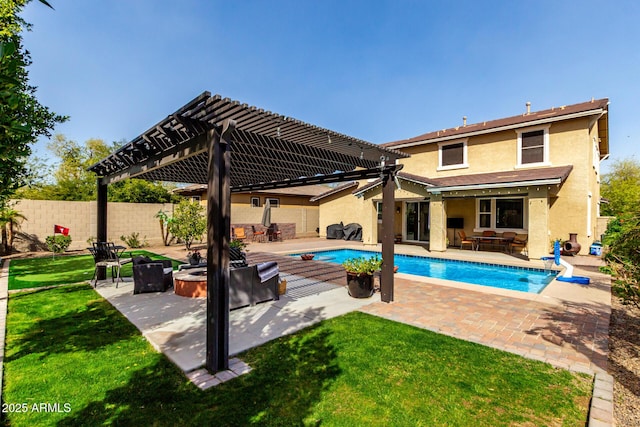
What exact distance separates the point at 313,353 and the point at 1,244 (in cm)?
1793

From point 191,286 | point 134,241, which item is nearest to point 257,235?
point 134,241

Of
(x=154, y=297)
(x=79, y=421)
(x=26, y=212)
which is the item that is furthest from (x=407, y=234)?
(x=26, y=212)

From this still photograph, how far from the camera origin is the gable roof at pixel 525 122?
1380 cm

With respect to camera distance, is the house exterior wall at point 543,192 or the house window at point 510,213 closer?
the house exterior wall at point 543,192

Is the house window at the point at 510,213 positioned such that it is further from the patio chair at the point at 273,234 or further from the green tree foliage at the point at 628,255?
the patio chair at the point at 273,234

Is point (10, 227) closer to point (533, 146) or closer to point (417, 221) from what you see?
point (417, 221)

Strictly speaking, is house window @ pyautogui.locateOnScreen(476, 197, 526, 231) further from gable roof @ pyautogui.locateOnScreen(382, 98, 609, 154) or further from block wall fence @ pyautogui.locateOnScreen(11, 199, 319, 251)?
block wall fence @ pyautogui.locateOnScreen(11, 199, 319, 251)

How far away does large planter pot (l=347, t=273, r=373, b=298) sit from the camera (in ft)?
24.4

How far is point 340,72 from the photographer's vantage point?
19.2 m

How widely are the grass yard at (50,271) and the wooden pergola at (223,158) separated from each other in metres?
2.01

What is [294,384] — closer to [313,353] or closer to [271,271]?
[313,353]

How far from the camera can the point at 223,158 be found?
4230 millimetres

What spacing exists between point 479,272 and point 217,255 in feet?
38.0

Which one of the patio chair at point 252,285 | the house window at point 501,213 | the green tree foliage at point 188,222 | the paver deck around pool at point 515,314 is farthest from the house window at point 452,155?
the patio chair at point 252,285
